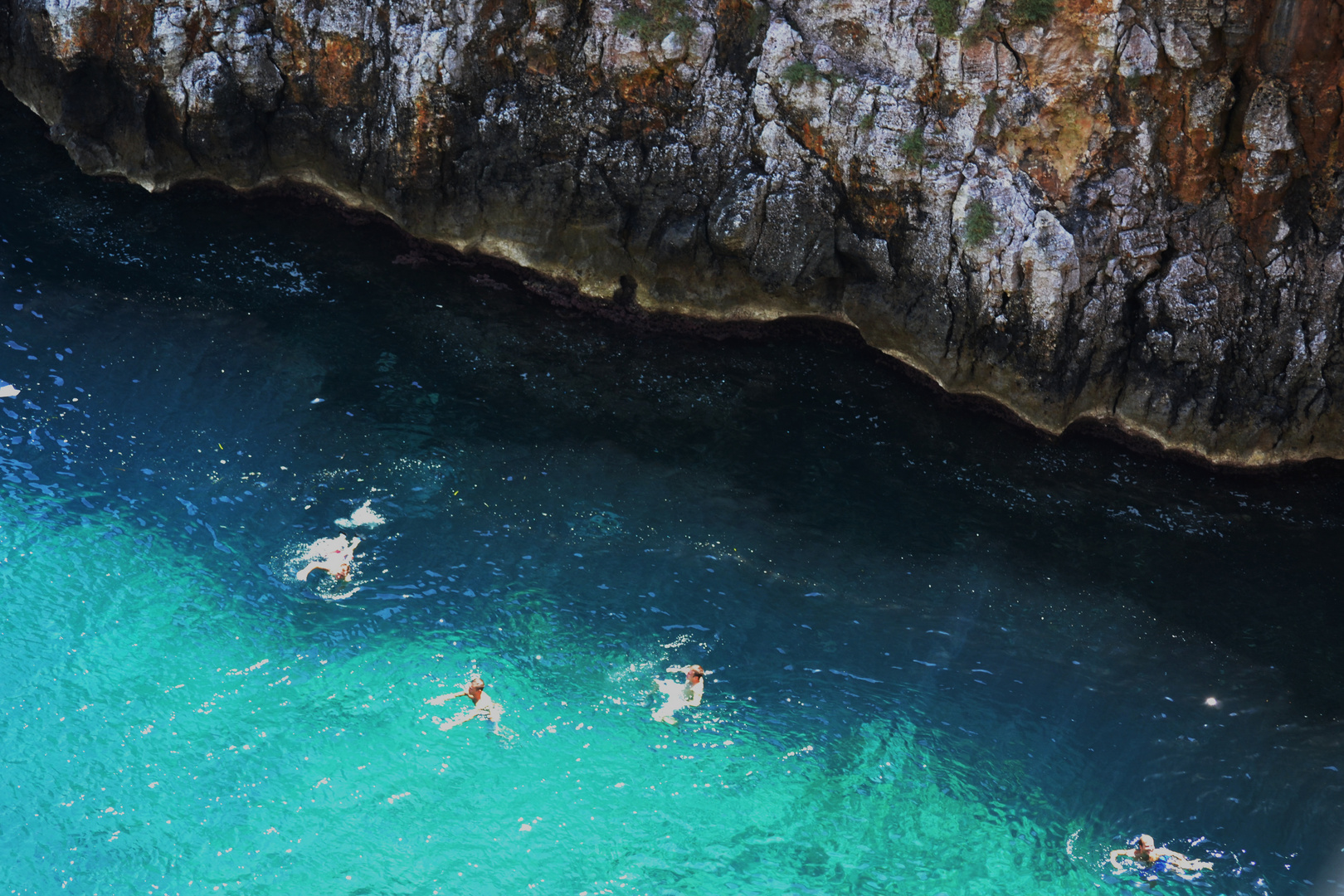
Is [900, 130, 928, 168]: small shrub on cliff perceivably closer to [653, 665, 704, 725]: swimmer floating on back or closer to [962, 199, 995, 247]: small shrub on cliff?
[962, 199, 995, 247]: small shrub on cliff

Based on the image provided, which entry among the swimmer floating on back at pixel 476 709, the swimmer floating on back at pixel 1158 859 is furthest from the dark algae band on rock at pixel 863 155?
the swimmer floating on back at pixel 476 709

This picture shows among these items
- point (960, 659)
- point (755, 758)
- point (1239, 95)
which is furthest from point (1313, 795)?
point (1239, 95)

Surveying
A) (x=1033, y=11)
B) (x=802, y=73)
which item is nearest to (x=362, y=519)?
(x=802, y=73)

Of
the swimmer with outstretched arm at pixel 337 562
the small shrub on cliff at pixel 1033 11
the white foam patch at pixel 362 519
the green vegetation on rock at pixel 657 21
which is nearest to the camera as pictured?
the swimmer with outstretched arm at pixel 337 562

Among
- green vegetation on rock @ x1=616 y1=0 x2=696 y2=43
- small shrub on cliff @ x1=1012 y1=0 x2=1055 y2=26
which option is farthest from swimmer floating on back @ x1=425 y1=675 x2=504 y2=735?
small shrub on cliff @ x1=1012 y1=0 x2=1055 y2=26

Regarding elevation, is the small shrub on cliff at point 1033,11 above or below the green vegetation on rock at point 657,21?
above

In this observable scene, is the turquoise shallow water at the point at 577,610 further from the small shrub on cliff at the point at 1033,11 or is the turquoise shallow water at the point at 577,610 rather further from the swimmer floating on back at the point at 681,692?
the small shrub on cliff at the point at 1033,11
